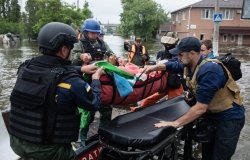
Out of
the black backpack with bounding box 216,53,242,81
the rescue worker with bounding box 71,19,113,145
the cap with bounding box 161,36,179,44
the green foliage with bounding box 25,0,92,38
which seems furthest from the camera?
the green foliage with bounding box 25,0,92,38

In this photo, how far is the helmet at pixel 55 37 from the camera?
257 cm

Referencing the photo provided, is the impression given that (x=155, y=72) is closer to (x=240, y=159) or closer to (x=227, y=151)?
(x=227, y=151)

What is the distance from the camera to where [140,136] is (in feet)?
9.30

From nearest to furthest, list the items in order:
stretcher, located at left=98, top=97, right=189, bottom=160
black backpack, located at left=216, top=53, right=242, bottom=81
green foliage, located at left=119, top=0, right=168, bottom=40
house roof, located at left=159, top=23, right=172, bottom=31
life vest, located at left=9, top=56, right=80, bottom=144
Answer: life vest, located at left=9, top=56, right=80, bottom=144
stretcher, located at left=98, top=97, right=189, bottom=160
black backpack, located at left=216, top=53, right=242, bottom=81
green foliage, located at left=119, top=0, right=168, bottom=40
house roof, located at left=159, top=23, right=172, bottom=31

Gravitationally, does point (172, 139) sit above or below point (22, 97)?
below

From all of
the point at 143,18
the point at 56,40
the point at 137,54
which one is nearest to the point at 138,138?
the point at 56,40

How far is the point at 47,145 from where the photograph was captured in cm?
262

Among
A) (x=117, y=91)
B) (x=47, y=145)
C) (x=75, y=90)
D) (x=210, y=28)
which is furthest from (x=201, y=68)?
(x=210, y=28)

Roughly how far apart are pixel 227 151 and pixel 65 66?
200 cm

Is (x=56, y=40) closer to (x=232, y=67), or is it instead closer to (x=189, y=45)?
(x=189, y=45)

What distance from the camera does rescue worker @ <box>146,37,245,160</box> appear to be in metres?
3.24

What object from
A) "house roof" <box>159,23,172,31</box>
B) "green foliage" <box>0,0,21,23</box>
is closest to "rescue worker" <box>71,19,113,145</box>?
"green foliage" <box>0,0,21,23</box>

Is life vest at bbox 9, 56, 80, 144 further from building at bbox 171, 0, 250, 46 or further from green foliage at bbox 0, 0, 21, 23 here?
green foliage at bbox 0, 0, 21, 23

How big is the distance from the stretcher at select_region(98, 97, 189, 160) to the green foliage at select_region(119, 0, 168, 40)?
188 ft
